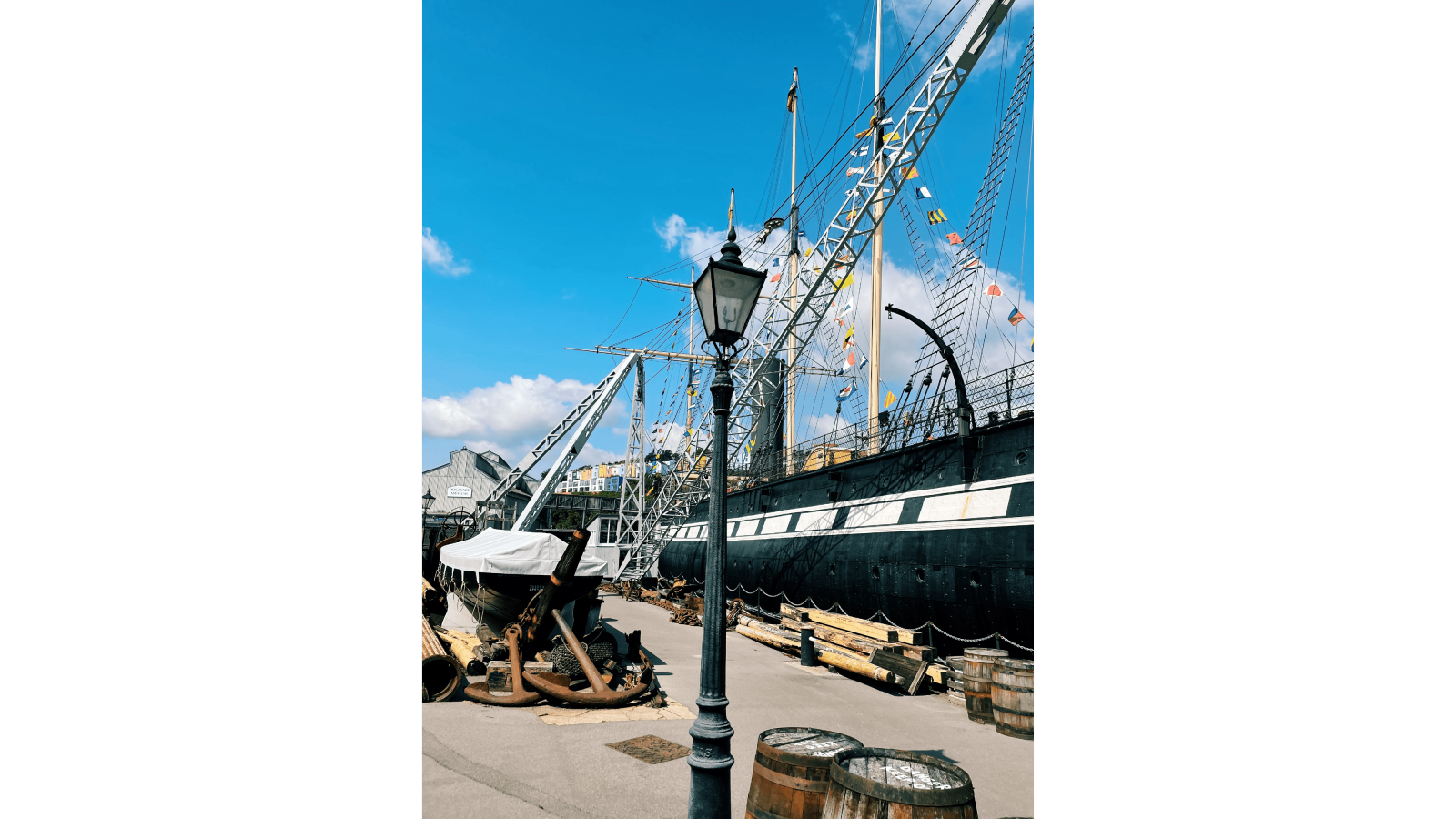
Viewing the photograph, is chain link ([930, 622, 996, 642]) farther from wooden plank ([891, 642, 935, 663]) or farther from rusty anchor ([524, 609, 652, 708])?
rusty anchor ([524, 609, 652, 708])

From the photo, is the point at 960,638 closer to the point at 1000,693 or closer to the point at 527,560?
the point at 1000,693

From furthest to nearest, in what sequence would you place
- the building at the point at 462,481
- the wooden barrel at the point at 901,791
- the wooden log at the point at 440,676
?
1. the building at the point at 462,481
2. the wooden log at the point at 440,676
3. the wooden barrel at the point at 901,791

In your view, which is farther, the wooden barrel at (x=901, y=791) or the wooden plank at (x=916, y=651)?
the wooden plank at (x=916, y=651)

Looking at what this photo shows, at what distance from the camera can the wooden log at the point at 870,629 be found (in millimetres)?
14750

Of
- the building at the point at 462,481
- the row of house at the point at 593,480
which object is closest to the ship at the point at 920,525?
the building at the point at 462,481

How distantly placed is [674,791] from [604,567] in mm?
6597

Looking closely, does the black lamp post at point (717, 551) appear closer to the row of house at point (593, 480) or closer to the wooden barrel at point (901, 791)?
the wooden barrel at point (901, 791)

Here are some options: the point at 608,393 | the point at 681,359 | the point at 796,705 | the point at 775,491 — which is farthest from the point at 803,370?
the point at 796,705

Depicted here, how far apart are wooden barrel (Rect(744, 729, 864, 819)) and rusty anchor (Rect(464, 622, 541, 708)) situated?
5.79 meters

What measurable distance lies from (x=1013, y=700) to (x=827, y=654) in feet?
18.2

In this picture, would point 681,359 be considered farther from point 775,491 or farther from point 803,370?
point 775,491

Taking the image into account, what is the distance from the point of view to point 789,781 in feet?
14.1

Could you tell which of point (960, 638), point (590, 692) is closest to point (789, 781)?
point (590, 692)

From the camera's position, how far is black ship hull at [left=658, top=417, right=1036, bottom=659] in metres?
13.4
